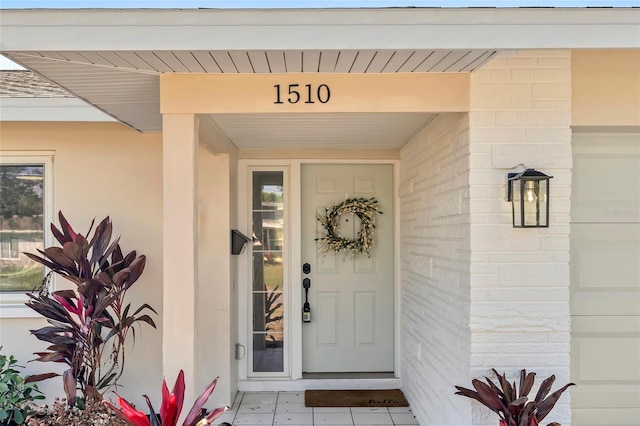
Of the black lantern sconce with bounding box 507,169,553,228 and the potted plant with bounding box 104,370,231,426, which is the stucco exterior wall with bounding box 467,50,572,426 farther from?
the potted plant with bounding box 104,370,231,426

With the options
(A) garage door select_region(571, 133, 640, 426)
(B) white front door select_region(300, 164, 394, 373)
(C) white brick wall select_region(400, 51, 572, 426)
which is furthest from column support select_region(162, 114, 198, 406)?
(A) garage door select_region(571, 133, 640, 426)

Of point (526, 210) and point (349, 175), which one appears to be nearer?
point (526, 210)

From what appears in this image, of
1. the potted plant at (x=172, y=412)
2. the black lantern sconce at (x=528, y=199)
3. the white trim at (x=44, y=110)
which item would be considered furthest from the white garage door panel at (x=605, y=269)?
the white trim at (x=44, y=110)

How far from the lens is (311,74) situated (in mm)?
2396

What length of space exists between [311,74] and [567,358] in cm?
200

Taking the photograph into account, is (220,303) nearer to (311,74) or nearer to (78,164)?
(78,164)

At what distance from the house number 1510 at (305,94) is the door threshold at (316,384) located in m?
2.85

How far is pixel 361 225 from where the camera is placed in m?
4.37

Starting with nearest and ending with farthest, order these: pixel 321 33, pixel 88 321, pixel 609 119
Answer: pixel 321 33
pixel 609 119
pixel 88 321

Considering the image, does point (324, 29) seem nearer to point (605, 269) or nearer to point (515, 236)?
point (515, 236)

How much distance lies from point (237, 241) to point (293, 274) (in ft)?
2.17

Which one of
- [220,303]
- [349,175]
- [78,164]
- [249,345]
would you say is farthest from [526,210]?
[78,164]

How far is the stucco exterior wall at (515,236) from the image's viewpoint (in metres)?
2.37

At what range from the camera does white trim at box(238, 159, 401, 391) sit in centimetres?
427
